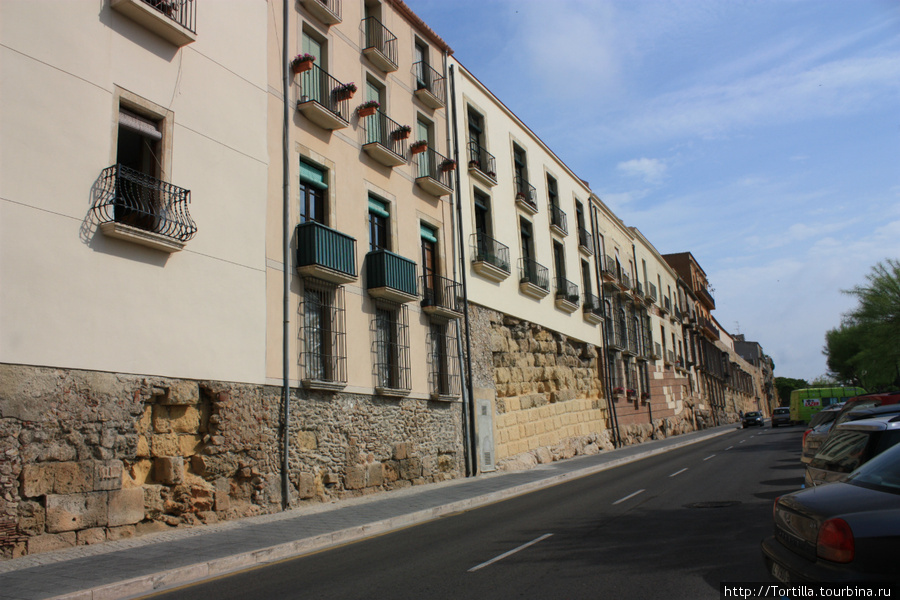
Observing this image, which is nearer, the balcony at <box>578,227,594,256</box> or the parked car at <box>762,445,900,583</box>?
the parked car at <box>762,445,900,583</box>

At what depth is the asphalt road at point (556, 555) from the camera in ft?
19.3

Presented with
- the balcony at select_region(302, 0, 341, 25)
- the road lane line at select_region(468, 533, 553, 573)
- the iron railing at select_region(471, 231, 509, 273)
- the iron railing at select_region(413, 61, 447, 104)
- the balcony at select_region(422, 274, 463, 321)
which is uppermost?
the iron railing at select_region(413, 61, 447, 104)

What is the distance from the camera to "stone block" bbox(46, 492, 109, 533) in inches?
338

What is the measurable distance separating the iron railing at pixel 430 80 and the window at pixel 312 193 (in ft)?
20.1

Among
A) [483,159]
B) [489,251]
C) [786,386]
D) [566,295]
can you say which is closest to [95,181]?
[489,251]

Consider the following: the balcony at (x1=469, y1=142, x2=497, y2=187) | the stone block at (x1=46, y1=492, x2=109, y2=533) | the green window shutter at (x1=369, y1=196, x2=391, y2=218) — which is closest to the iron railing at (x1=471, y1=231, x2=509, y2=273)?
the balcony at (x1=469, y1=142, x2=497, y2=187)

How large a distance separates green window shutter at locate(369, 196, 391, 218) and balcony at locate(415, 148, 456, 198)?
5.95 ft

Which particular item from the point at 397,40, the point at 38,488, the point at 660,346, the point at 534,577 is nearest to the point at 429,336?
the point at 397,40

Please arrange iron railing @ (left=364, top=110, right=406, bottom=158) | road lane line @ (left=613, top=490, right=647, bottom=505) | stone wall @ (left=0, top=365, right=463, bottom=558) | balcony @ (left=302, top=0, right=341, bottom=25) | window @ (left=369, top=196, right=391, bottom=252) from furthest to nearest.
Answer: iron railing @ (left=364, top=110, right=406, bottom=158) → window @ (left=369, top=196, right=391, bottom=252) → balcony @ (left=302, top=0, right=341, bottom=25) → road lane line @ (left=613, top=490, right=647, bottom=505) → stone wall @ (left=0, top=365, right=463, bottom=558)

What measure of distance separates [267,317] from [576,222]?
2025cm

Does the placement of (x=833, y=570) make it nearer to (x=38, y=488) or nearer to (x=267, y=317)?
(x=38, y=488)

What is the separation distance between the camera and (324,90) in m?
15.3

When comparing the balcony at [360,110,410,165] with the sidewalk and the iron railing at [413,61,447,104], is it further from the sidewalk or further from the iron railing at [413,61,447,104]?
the sidewalk

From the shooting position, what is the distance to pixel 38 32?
9453 millimetres
